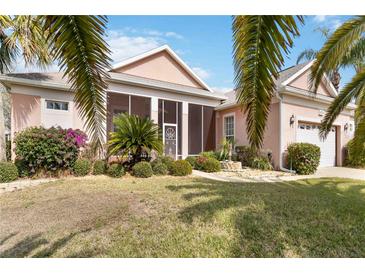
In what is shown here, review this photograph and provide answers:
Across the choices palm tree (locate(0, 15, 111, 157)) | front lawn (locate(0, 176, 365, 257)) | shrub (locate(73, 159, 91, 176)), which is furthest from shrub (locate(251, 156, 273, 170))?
palm tree (locate(0, 15, 111, 157))

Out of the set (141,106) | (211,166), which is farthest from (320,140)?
(141,106)

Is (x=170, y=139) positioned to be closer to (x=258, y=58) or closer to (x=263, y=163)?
(x=263, y=163)

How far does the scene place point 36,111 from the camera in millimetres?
10484

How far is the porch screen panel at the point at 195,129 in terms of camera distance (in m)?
14.8

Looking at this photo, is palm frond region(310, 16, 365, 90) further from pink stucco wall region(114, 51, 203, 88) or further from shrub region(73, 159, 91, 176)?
pink stucco wall region(114, 51, 203, 88)

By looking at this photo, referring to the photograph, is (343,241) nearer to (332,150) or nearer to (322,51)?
(322,51)

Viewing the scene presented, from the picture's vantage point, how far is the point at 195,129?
15070 mm

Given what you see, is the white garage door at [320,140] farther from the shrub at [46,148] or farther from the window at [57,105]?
the window at [57,105]

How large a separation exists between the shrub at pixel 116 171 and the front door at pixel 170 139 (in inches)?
179

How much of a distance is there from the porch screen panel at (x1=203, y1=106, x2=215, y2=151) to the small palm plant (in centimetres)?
591

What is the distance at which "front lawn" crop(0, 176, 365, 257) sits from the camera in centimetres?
361

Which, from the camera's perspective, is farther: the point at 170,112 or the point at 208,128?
the point at 208,128

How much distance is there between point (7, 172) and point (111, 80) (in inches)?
213

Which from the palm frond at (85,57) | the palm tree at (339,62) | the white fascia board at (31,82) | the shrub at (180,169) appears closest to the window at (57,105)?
Answer: the white fascia board at (31,82)
